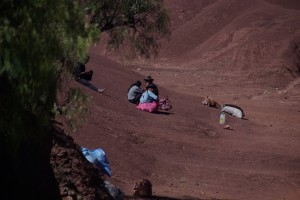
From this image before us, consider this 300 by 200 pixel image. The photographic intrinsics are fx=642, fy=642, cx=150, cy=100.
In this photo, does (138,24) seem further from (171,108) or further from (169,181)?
(171,108)

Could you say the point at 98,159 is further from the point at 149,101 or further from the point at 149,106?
the point at 149,101

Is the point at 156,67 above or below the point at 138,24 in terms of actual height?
above

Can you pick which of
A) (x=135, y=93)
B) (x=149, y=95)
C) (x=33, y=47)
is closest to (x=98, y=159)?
(x=33, y=47)

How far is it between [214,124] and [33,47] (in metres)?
16.2

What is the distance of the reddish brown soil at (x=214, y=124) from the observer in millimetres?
13594

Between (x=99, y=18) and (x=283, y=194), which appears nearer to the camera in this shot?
(x=99, y=18)

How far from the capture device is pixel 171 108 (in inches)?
877

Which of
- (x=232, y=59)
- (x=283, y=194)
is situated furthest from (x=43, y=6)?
(x=232, y=59)

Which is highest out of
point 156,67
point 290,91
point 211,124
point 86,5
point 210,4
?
point 210,4

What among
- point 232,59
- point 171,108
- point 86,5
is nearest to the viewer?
point 86,5

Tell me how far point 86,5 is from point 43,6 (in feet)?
16.1

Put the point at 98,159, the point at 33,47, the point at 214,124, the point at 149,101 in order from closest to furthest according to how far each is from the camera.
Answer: the point at 33,47, the point at 98,159, the point at 149,101, the point at 214,124

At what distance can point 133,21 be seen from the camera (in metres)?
11.3

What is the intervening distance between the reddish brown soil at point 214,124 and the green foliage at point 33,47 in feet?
20.5
